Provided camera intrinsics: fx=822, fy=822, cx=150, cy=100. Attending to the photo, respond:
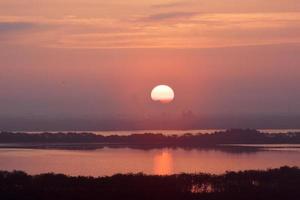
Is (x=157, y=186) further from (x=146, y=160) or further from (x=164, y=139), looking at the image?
(x=164, y=139)

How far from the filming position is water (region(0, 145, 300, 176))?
27.5 metres

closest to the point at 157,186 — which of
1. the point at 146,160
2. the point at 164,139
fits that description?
the point at 146,160

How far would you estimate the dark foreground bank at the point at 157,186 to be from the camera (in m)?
18.8

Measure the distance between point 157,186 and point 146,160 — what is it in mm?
11131

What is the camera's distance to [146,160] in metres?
31.1

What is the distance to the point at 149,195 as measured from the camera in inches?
741

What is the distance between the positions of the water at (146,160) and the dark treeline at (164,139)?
384 cm

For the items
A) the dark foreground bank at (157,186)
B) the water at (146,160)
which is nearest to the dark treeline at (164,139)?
the water at (146,160)

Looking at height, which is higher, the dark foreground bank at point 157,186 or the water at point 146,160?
the water at point 146,160

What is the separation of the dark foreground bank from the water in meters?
4.19

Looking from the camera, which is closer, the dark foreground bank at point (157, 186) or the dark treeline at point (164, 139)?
the dark foreground bank at point (157, 186)

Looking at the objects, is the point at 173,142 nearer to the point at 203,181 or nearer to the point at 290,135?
the point at 290,135

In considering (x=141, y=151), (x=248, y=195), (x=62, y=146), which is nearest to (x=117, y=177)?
(x=248, y=195)

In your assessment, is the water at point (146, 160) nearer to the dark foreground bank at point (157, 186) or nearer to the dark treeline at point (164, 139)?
the dark treeline at point (164, 139)
